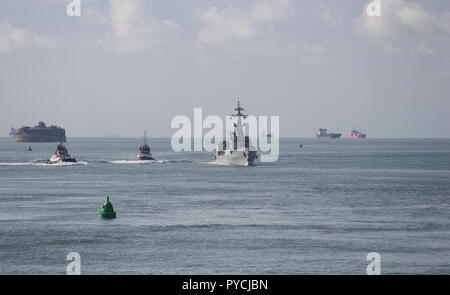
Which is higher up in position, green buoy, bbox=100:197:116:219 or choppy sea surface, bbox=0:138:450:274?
green buoy, bbox=100:197:116:219

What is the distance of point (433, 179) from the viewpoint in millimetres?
156500

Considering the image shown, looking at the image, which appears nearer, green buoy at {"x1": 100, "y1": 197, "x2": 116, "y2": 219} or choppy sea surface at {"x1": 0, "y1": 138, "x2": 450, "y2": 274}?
choppy sea surface at {"x1": 0, "y1": 138, "x2": 450, "y2": 274}

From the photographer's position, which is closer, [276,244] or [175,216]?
[276,244]

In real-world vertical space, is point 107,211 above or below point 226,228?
above

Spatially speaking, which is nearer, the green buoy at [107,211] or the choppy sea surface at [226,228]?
the choppy sea surface at [226,228]

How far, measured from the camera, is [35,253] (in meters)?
60.9

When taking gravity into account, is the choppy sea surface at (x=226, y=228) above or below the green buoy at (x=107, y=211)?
below

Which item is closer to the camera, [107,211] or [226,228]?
[226,228]
